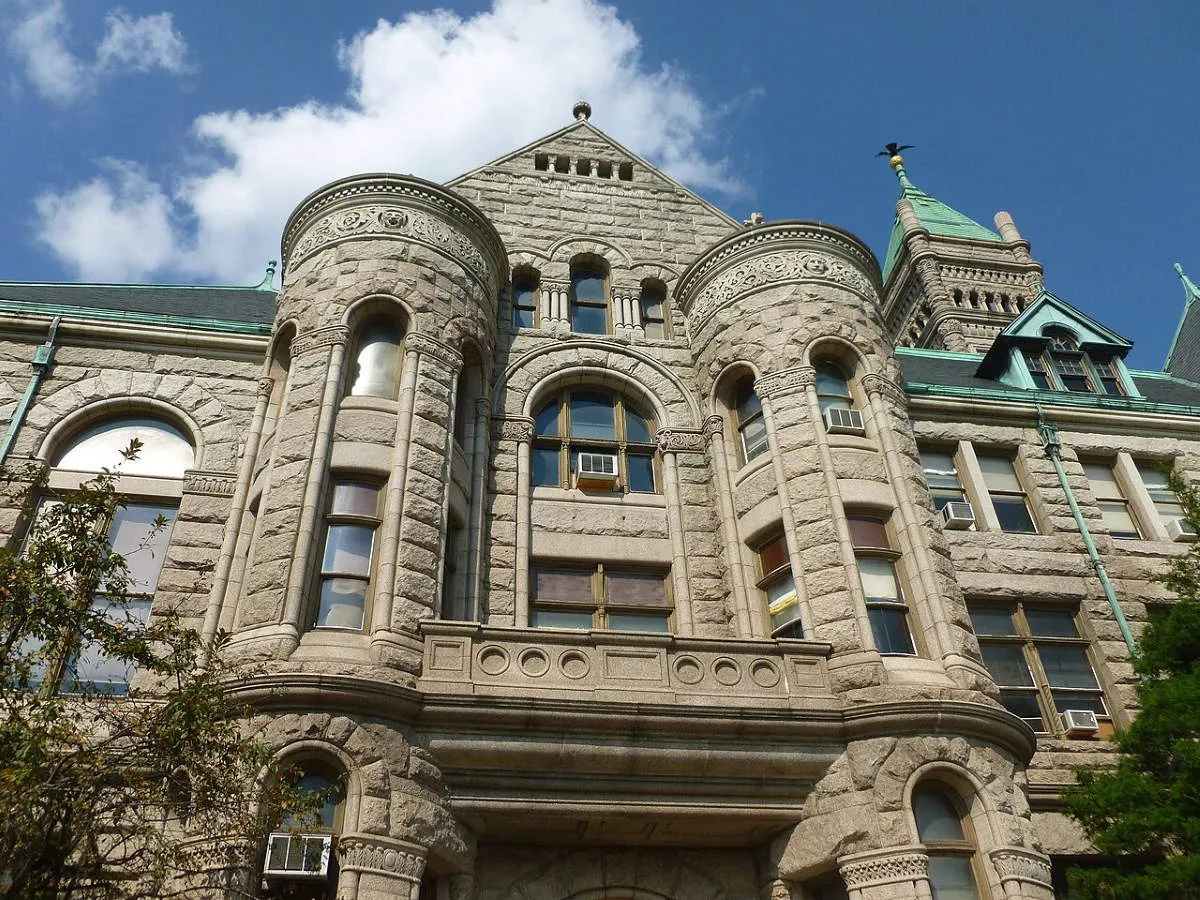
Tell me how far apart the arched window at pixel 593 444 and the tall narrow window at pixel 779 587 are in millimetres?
2234

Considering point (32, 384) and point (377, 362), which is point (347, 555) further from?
point (32, 384)

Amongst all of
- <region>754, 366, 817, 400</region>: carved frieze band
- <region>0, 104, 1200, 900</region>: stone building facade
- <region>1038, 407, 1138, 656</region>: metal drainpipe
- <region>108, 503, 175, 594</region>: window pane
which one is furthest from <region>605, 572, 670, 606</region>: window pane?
<region>1038, 407, 1138, 656</region>: metal drainpipe

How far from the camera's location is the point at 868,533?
13.6 meters

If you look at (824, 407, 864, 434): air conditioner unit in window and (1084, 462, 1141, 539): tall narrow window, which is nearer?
(824, 407, 864, 434): air conditioner unit in window

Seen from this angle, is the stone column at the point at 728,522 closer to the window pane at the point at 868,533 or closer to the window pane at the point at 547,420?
the window pane at the point at 868,533

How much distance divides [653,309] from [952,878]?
10440 millimetres

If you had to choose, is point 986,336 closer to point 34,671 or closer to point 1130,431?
point 1130,431

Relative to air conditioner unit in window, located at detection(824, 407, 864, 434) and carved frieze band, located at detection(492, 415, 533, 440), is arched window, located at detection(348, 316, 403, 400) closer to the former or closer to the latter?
carved frieze band, located at detection(492, 415, 533, 440)

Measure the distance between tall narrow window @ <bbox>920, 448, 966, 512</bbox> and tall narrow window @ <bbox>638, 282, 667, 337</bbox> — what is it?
4931mm

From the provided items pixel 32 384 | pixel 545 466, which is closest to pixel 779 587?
pixel 545 466

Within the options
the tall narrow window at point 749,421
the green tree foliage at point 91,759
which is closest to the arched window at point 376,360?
the green tree foliage at point 91,759

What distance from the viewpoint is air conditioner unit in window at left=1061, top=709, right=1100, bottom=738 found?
561 inches

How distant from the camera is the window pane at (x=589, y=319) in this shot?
17.6 metres

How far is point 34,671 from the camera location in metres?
12.4
